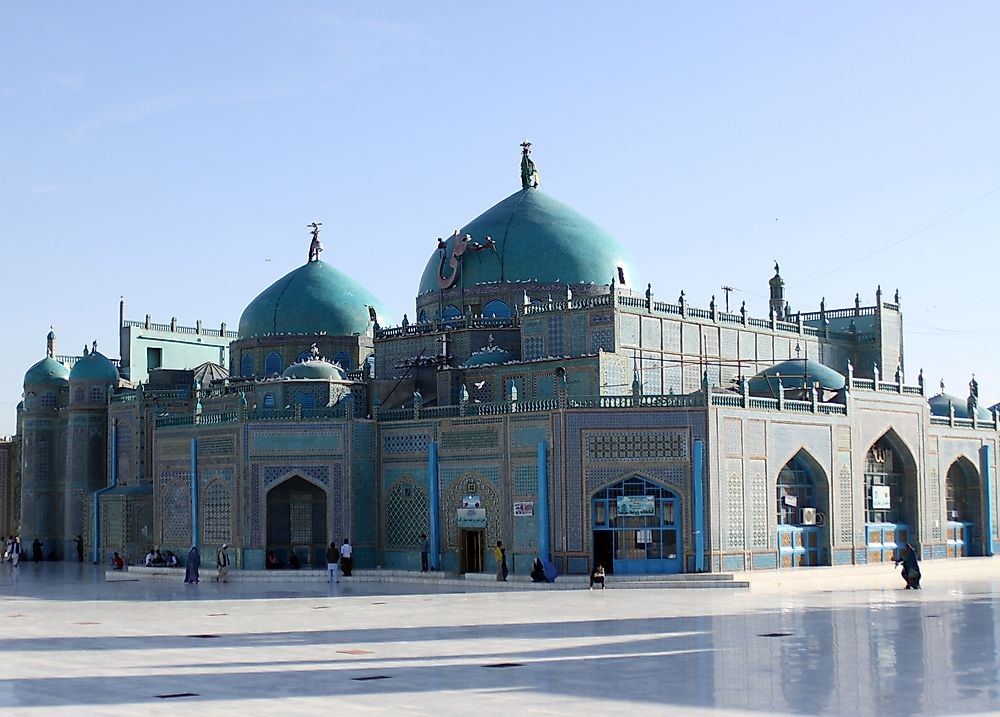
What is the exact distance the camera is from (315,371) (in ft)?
150

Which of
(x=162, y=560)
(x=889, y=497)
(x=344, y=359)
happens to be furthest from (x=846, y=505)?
(x=162, y=560)

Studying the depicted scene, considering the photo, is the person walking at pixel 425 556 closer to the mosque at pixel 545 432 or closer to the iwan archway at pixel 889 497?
the mosque at pixel 545 432

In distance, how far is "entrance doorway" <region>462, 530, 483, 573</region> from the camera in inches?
1555

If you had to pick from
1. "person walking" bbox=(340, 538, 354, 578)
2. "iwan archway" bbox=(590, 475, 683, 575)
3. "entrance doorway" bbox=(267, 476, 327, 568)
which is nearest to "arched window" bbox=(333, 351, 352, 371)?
"entrance doorway" bbox=(267, 476, 327, 568)

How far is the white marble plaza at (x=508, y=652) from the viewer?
1541 cm

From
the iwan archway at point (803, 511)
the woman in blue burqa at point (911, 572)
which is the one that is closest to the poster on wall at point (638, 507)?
the iwan archway at point (803, 511)

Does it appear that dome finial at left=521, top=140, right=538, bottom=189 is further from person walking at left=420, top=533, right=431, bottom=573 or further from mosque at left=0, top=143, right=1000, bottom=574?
person walking at left=420, top=533, right=431, bottom=573

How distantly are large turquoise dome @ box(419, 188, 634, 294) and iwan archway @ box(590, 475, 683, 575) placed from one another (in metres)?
11.4

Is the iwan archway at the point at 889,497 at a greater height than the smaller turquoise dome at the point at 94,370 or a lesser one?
lesser

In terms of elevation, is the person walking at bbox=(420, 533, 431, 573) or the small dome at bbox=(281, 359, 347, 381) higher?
the small dome at bbox=(281, 359, 347, 381)

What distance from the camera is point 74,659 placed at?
20234 mm

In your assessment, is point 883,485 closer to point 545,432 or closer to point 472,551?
point 545,432

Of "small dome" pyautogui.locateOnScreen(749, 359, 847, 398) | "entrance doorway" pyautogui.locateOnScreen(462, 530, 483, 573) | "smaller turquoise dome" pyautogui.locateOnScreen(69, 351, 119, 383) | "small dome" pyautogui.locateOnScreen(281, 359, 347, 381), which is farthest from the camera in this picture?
"smaller turquoise dome" pyautogui.locateOnScreen(69, 351, 119, 383)

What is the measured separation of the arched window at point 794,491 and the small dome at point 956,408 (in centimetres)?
1067
